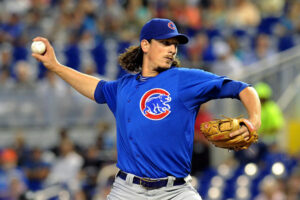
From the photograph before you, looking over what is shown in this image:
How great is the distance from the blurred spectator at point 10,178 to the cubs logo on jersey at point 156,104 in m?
5.33

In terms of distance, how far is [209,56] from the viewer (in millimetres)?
12805

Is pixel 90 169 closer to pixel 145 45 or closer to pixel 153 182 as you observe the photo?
pixel 145 45

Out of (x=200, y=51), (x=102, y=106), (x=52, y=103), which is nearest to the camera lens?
(x=52, y=103)

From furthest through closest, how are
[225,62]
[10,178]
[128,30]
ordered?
[128,30] → [225,62] → [10,178]

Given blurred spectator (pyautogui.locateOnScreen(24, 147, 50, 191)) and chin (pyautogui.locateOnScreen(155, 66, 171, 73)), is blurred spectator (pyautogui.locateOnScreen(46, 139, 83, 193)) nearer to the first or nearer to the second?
blurred spectator (pyautogui.locateOnScreen(24, 147, 50, 191))

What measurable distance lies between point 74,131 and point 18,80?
51.2 inches

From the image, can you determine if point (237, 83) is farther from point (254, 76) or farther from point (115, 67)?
point (115, 67)

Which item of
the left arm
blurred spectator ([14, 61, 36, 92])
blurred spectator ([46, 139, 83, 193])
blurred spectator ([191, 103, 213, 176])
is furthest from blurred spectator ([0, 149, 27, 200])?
the left arm

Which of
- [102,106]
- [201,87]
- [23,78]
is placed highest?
[201,87]

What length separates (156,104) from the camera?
173 inches

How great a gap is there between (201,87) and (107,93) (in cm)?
76

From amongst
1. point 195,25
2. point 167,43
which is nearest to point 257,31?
point 195,25

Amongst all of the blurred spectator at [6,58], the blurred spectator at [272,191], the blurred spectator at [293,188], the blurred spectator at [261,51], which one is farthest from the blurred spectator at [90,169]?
the blurred spectator at [261,51]

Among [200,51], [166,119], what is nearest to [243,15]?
[200,51]
